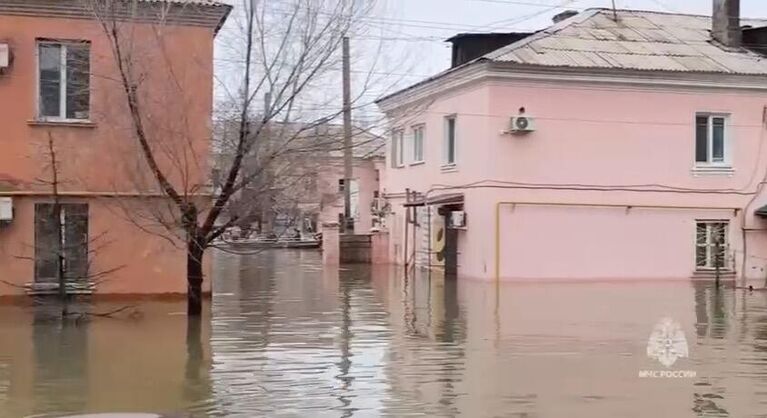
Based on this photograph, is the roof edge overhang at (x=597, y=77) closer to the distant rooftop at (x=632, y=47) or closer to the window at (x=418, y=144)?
the distant rooftop at (x=632, y=47)

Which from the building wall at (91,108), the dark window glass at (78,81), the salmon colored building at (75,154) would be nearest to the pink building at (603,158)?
the building wall at (91,108)

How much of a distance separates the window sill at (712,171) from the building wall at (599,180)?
0.05m

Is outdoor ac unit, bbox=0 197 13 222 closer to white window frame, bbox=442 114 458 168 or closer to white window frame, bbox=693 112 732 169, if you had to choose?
white window frame, bbox=442 114 458 168

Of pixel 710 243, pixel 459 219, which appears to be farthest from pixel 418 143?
pixel 710 243

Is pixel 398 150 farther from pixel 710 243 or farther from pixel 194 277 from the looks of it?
pixel 194 277

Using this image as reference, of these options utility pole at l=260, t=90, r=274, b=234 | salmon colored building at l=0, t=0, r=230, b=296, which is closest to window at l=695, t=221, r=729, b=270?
salmon colored building at l=0, t=0, r=230, b=296

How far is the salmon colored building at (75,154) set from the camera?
16688 mm

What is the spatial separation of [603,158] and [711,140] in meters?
3.19

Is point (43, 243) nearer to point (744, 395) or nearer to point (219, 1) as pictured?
point (219, 1)

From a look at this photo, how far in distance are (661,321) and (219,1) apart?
9.02 metres

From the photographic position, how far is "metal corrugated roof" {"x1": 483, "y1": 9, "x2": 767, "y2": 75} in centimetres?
2406

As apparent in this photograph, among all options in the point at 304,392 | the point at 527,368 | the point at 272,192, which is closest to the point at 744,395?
the point at 527,368

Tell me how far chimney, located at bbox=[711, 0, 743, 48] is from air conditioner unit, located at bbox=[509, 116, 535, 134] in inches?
277

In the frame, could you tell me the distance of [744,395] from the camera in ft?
31.4
